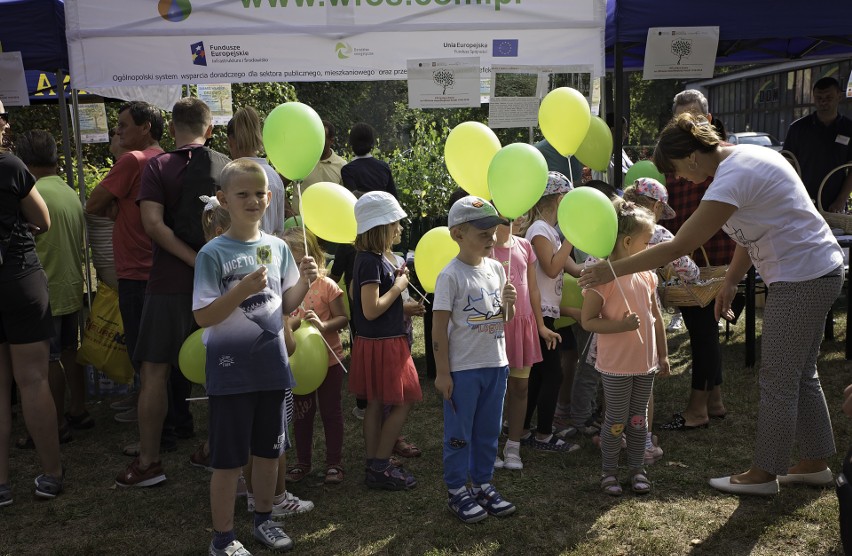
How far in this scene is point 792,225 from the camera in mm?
3379

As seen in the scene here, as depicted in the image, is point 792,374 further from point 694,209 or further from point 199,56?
point 199,56

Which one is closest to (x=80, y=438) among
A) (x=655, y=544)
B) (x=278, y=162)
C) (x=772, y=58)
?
(x=278, y=162)

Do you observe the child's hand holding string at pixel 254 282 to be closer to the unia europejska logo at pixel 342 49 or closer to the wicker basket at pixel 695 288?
the wicker basket at pixel 695 288

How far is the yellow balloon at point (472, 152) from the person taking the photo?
4336 millimetres

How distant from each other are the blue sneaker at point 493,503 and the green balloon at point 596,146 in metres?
2.31

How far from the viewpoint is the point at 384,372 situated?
3861 mm

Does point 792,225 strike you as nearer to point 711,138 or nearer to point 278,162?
point 711,138

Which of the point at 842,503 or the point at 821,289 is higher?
the point at 821,289

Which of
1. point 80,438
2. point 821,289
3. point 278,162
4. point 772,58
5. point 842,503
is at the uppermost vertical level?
point 772,58

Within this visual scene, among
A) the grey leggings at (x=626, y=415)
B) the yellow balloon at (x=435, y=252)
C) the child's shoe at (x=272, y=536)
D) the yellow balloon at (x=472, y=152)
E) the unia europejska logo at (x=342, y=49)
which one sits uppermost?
the unia europejska logo at (x=342, y=49)

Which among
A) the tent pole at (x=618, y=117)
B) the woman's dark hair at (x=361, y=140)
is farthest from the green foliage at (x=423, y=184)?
the tent pole at (x=618, y=117)

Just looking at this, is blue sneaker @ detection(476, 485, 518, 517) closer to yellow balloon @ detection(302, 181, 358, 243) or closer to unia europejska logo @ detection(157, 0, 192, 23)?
yellow balloon @ detection(302, 181, 358, 243)

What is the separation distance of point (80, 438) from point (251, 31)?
288cm

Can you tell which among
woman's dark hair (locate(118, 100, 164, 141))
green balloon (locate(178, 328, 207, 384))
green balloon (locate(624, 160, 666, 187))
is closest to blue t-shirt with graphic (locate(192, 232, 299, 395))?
green balloon (locate(178, 328, 207, 384))
